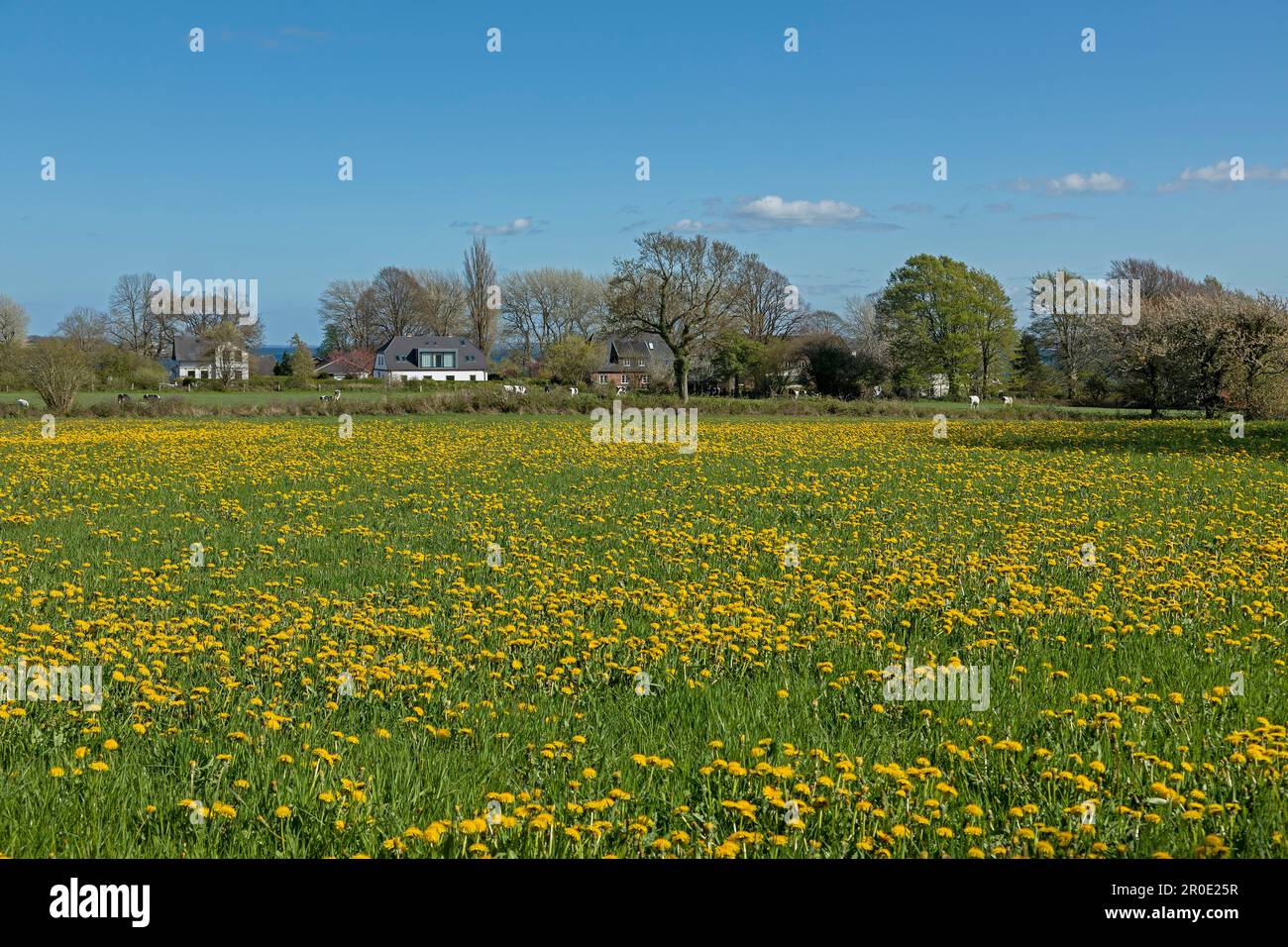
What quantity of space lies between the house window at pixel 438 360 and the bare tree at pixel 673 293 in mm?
53238

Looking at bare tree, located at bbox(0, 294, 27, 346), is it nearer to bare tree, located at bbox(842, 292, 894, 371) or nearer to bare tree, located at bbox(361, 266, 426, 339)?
bare tree, located at bbox(361, 266, 426, 339)

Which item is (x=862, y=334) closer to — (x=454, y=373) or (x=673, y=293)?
(x=673, y=293)

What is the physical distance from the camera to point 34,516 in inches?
584

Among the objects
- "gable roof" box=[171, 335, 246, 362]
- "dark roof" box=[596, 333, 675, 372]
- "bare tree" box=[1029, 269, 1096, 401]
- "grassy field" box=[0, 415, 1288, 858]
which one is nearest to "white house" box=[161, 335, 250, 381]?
"gable roof" box=[171, 335, 246, 362]

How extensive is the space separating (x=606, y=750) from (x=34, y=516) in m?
12.9

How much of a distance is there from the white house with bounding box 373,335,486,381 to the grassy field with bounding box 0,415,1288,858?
93618 mm

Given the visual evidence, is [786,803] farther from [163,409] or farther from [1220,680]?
[163,409]

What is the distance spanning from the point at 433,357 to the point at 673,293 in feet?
184

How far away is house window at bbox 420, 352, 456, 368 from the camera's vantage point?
109625mm

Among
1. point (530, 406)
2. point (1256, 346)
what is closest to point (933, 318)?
point (1256, 346)

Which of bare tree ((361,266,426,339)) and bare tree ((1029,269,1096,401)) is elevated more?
bare tree ((361,266,426,339))

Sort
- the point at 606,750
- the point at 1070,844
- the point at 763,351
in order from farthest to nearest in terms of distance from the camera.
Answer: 1. the point at 763,351
2. the point at 606,750
3. the point at 1070,844

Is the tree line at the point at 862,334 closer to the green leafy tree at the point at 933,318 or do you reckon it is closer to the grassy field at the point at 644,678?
the green leafy tree at the point at 933,318
